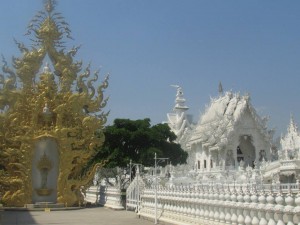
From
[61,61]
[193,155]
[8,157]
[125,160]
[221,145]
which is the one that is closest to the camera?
[8,157]

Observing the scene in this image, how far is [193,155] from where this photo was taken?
54.9 metres

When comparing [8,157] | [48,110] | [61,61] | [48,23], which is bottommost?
[8,157]

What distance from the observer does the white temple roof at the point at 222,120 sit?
47.4 meters

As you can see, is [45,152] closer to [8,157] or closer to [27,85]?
[8,157]

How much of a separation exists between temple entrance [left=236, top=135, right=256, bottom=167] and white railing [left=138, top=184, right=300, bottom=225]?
119 feet

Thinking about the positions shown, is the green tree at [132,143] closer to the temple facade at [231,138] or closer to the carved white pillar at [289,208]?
the temple facade at [231,138]

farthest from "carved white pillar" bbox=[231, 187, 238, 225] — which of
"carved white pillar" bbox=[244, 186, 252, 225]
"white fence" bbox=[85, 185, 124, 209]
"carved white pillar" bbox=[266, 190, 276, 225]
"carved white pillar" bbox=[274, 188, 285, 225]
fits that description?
"white fence" bbox=[85, 185, 124, 209]

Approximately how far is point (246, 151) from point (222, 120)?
543 centimetres

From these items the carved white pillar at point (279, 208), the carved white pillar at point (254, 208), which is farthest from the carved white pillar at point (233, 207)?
the carved white pillar at point (279, 208)

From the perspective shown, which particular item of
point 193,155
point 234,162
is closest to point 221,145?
point 234,162

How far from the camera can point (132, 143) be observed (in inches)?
1272

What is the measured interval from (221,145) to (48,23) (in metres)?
27.2

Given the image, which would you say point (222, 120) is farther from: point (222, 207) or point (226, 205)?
point (226, 205)

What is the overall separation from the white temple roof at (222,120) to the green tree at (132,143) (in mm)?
14315
